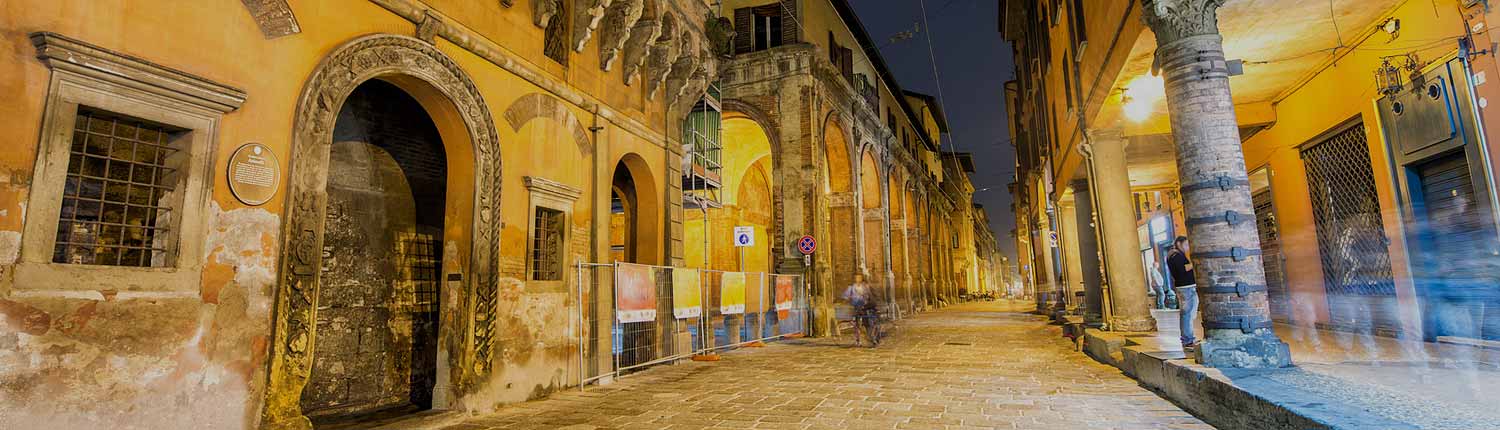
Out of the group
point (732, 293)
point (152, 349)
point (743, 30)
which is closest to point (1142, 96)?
point (732, 293)

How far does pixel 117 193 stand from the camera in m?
4.02

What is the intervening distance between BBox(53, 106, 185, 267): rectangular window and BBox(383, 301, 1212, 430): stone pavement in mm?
2308

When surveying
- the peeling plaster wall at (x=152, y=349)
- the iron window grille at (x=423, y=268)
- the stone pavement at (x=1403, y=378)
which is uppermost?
the iron window grille at (x=423, y=268)

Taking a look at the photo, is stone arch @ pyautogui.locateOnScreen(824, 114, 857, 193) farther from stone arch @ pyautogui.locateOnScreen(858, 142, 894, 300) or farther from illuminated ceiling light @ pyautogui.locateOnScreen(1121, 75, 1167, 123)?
illuminated ceiling light @ pyautogui.locateOnScreen(1121, 75, 1167, 123)

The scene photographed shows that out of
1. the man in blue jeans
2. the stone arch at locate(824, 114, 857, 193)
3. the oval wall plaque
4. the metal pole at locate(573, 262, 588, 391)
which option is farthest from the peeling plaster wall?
the stone arch at locate(824, 114, 857, 193)

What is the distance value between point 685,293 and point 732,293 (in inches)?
78.6

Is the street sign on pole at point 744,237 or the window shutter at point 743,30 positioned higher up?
the window shutter at point 743,30

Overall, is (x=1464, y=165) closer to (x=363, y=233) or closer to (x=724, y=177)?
(x=363, y=233)

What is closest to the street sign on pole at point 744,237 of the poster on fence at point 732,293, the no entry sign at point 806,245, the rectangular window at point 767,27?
the no entry sign at point 806,245

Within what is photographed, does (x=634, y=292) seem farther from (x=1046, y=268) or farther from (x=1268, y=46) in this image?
(x=1046, y=268)

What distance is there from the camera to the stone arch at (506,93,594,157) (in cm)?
699

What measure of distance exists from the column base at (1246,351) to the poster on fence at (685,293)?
21.5ft

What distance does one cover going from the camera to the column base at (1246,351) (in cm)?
559

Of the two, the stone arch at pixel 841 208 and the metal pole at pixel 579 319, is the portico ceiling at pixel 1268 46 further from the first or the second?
the stone arch at pixel 841 208
